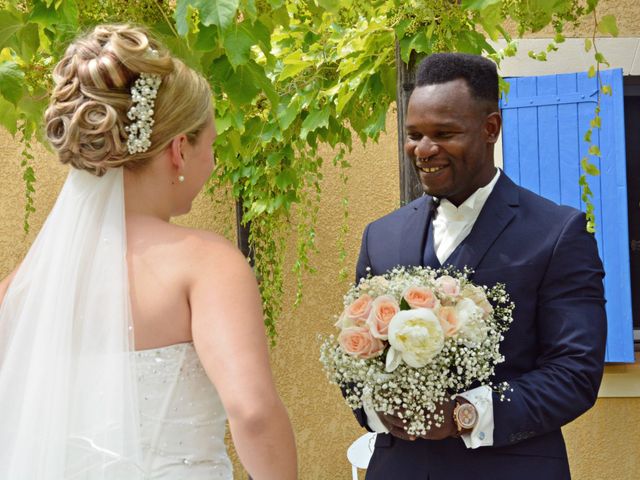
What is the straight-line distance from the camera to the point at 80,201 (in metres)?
2.27

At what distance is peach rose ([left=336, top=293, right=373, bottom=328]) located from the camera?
95.3 inches

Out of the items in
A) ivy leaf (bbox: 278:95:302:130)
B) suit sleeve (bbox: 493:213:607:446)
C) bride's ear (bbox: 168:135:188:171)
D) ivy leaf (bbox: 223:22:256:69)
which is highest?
ivy leaf (bbox: 223:22:256:69)

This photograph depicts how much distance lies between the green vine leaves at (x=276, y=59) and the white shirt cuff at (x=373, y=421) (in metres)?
0.94

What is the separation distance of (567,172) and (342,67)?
68.6 inches

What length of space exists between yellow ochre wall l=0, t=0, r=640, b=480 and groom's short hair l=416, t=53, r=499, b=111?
3191mm

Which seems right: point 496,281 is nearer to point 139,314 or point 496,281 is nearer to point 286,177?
point 139,314

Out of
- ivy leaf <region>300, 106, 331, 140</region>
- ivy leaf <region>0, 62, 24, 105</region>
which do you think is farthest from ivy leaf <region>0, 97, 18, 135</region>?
ivy leaf <region>300, 106, 331, 140</region>

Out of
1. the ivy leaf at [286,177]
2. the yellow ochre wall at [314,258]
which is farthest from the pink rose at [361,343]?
the yellow ochre wall at [314,258]

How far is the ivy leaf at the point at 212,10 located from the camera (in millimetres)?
2439

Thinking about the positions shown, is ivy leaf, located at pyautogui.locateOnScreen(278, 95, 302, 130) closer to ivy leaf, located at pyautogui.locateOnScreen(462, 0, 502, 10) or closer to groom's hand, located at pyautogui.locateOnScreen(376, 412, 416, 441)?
ivy leaf, located at pyautogui.locateOnScreen(462, 0, 502, 10)

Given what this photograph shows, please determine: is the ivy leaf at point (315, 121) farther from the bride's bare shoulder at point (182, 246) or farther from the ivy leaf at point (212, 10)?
the bride's bare shoulder at point (182, 246)

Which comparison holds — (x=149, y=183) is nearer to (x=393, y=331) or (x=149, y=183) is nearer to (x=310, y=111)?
(x=393, y=331)

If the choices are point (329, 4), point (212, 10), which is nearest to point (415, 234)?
point (329, 4)

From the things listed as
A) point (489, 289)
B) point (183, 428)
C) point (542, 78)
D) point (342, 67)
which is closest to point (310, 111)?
point (342, 67)
